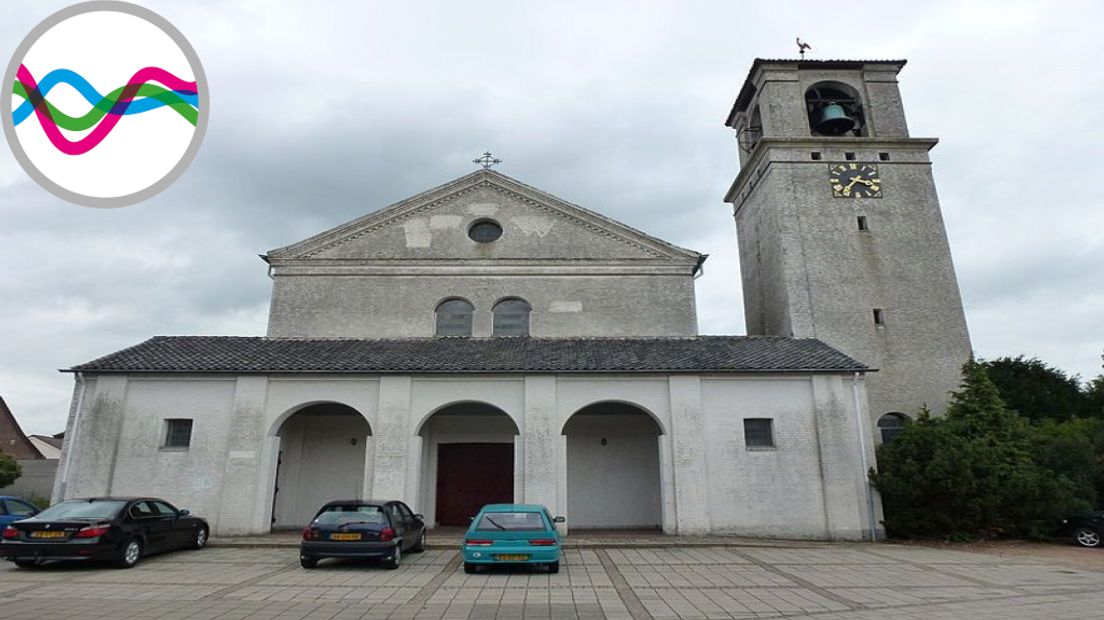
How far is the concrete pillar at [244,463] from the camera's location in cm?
1692

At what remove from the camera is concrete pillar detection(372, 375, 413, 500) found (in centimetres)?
1714

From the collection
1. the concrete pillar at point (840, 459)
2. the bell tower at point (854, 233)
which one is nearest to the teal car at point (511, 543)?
the concrete pillar at point (840, 459)

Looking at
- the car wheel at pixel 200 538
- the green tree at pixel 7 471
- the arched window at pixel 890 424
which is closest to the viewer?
the car wheel at pixel 200 538

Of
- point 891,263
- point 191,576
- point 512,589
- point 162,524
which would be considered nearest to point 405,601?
point 512,589

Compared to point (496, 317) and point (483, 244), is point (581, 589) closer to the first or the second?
point (496, 317)

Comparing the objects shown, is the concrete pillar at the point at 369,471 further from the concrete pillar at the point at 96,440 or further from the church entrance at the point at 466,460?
the concrete pillar at the point at 96,440

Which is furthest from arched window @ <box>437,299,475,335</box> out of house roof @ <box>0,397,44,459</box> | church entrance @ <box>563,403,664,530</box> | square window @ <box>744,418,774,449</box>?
house roof @ <box>0,397,44,459</box>

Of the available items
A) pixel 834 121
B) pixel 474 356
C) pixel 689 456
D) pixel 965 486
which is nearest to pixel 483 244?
pixel 474 356

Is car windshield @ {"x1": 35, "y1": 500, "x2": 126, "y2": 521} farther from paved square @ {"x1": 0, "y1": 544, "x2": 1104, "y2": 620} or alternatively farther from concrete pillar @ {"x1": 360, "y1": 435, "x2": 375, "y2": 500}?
concrete pillar @ {"x1": 360, "y1": 435, "x2": 375, "y2": 500}

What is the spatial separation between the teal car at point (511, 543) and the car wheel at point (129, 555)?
6.74 meters

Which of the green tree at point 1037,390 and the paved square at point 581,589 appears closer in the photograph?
the paved square at point 581,589

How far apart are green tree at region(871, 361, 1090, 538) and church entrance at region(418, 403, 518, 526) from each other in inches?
440

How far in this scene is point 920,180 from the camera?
2377 centimetres

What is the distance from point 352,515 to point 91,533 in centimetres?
477
